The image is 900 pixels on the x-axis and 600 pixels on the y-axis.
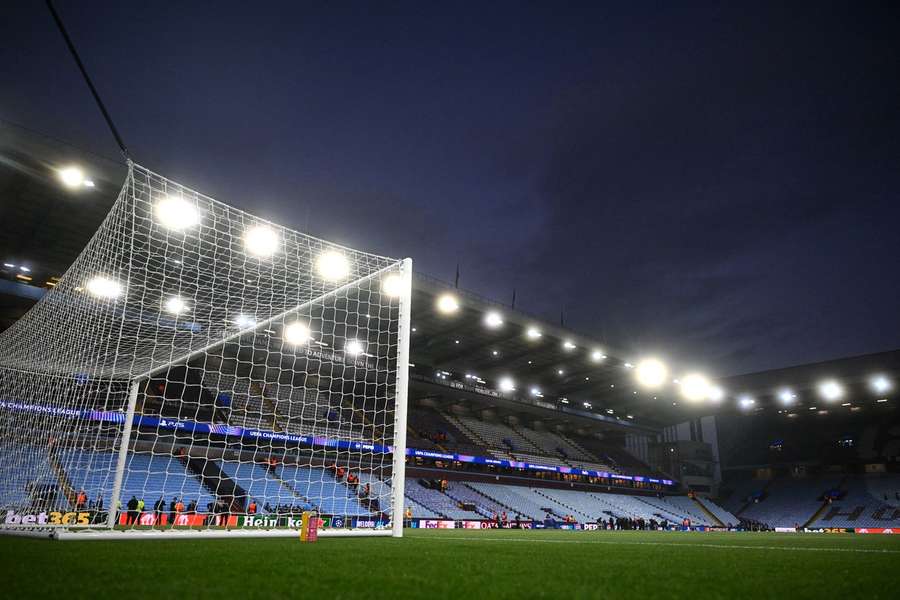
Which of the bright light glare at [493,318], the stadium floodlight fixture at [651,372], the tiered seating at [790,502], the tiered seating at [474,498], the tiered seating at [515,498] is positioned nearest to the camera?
the bright light glare at [493,318]

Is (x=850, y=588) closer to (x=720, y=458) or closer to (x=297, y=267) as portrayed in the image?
(x=297, y=267)

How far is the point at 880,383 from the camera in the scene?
110ft

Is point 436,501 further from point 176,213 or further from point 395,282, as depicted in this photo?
point 176,213

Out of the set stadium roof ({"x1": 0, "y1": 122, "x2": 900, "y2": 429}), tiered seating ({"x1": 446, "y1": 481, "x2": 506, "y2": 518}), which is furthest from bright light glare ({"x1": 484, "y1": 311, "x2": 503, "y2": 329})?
tiered seating ({"x1": 446, "y1": 481, "x2": 506, "y2": 518})

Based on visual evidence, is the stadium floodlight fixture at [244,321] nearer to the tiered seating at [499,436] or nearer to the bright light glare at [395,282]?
the bright light glare at [395,282]

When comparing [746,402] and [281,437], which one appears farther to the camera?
[746,402]

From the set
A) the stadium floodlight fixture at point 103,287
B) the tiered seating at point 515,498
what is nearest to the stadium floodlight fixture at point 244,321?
the stadium floodlight fixture at point 103,287

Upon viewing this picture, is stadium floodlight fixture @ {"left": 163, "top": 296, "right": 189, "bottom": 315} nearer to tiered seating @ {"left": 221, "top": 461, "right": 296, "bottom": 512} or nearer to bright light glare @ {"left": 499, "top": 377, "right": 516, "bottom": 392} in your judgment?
tiered seating @ {"left": 221, "top": 461, "right": 296, "bottom": 512}

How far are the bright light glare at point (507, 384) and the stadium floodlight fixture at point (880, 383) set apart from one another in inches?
905

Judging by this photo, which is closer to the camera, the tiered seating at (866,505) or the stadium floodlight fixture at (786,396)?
the tiered seating at (866,505)

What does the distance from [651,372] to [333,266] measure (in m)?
28.0

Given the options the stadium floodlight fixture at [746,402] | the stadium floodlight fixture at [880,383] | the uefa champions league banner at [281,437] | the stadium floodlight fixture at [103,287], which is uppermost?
the stadium floodlight fixture at [746,402]

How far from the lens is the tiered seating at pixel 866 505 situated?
36188 millimetres

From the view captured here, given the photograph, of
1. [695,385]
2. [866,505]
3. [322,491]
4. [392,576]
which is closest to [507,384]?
[695,385]
